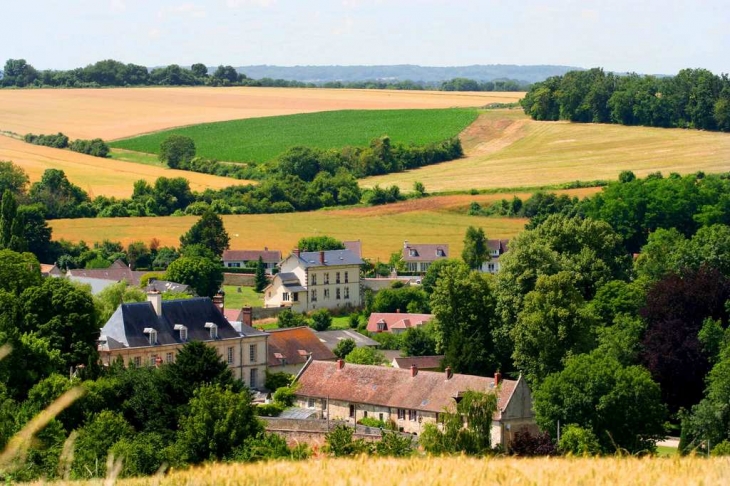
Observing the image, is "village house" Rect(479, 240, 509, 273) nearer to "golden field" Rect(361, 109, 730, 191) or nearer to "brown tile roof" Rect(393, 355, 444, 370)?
"golden field" Rect(361, 109, 730, 191)

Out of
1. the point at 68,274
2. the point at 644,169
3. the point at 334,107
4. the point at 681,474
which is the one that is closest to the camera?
the point at 681,474

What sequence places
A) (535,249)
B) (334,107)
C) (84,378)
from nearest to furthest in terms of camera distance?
1. (84,378)
2. (535,249)
3. (334,107)

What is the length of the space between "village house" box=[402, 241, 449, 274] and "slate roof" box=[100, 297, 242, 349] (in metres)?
40.6

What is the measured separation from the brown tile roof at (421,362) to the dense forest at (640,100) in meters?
91.7

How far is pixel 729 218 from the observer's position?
342 feet

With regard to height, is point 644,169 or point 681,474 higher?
point 681,474

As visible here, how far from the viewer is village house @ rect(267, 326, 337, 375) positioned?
6353 cm

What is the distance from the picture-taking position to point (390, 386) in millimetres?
54719

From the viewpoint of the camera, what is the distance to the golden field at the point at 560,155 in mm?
130250

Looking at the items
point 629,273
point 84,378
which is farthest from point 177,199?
point 84,378

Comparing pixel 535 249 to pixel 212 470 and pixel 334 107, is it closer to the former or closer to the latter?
pixel 212 470

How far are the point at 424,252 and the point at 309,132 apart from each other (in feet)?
219

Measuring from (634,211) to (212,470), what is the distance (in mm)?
89417

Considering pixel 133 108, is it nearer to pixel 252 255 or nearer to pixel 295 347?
pixel 252 255
